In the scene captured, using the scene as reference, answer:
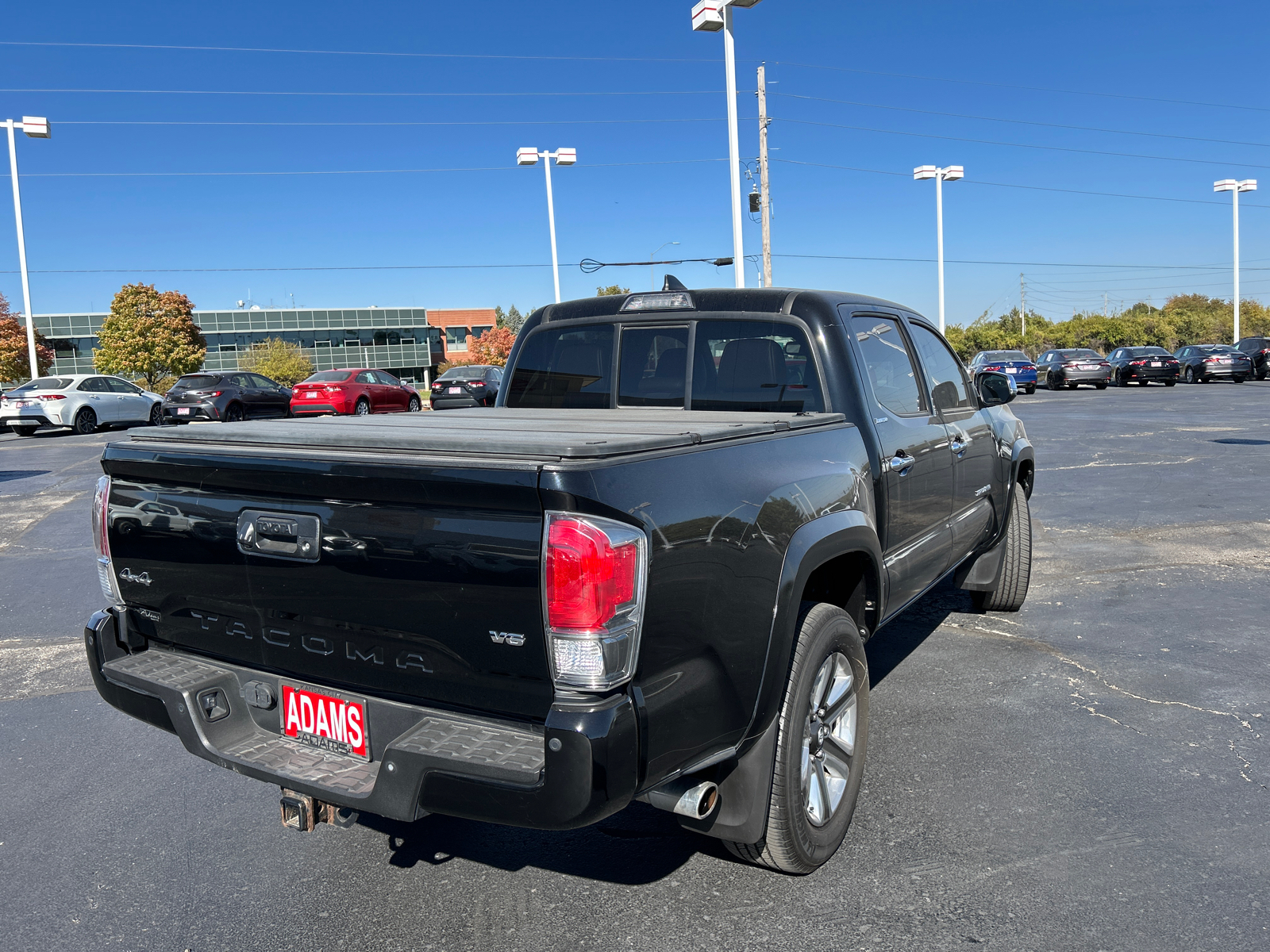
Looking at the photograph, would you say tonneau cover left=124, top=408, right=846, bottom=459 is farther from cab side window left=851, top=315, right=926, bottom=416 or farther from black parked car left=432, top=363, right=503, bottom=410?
black parked car left=432, top=363, right=503, bottom=410

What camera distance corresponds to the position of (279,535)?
2.64 metres

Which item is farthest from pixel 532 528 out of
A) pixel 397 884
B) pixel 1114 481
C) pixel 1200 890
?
pixel 1114 481

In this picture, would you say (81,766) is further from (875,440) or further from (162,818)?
(875,440)

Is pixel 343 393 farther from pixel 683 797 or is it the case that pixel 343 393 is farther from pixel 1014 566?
pixel 683 797

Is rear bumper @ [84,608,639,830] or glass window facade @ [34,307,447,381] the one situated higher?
glass window facade @ [34,307,447,381]

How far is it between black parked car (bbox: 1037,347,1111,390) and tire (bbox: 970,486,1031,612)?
1341 inches

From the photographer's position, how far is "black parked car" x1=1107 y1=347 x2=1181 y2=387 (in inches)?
1460

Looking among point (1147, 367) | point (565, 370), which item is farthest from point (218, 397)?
point (1147, 367)

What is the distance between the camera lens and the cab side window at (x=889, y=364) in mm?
4148

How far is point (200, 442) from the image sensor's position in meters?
2.92

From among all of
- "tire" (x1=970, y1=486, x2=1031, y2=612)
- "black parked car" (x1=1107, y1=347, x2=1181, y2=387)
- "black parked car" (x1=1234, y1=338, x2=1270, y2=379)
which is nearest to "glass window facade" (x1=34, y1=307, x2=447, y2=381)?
"black parked car" (x1=1107, y1=347, x2=1181, y2=387)

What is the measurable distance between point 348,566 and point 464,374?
2976 cm

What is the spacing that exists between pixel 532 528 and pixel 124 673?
5.38 feet

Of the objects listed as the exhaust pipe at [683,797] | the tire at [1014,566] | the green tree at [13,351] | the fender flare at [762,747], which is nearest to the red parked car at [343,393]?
the tire at [1014,566]
